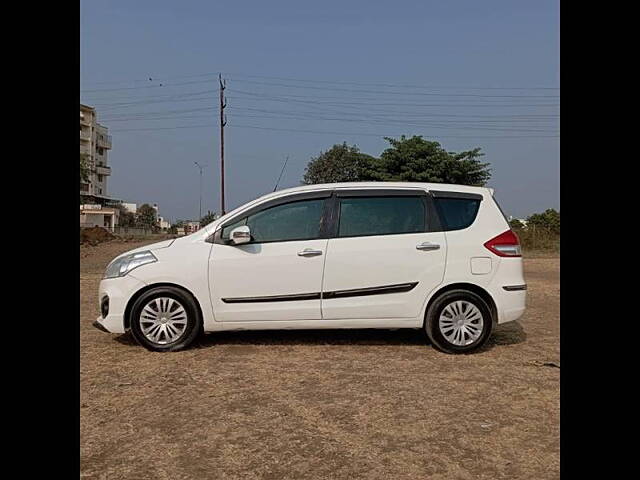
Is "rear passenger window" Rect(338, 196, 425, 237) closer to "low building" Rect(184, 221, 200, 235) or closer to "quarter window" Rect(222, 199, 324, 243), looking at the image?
"quarter window" Rect(222, 199, 324, 243)

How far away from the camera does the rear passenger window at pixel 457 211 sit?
5.68m

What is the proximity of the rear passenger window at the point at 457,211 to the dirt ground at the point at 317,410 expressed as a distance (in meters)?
1.31

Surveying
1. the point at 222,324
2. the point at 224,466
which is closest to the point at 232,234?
the point at 222,324

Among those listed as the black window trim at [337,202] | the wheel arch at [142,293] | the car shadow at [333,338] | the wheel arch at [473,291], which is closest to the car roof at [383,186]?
the black window trim at [337,202]

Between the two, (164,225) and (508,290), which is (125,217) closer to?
(164,225)

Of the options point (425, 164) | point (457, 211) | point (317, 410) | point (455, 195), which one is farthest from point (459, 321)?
point (425, 164)

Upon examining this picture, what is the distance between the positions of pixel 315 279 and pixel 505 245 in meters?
1.95

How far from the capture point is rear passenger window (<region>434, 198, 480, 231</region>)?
5676 mm

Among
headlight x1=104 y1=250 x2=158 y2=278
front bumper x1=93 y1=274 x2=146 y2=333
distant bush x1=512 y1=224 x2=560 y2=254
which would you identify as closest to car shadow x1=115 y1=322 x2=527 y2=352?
front bumper x1=93 y1=274 x2=146 y2=333

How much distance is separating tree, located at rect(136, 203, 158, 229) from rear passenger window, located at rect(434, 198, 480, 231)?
69.3m
